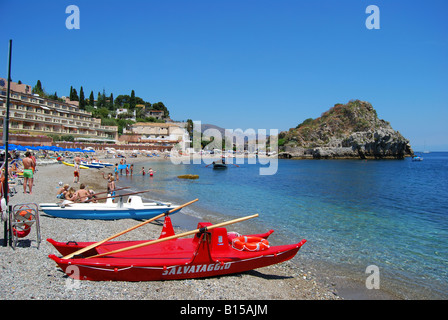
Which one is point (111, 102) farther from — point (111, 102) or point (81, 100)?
point (81, 100)

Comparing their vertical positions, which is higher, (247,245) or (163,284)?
(247,245)

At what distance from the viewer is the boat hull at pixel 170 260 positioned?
22.2 ft

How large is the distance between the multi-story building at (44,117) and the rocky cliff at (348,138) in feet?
273

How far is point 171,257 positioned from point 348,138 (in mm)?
116938

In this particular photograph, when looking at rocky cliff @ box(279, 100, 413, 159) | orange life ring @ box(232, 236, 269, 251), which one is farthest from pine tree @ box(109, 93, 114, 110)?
orange life ring @ box(232, 236, 269, 251)

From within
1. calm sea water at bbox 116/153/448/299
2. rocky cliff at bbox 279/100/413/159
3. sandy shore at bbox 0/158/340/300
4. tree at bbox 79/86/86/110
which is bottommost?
calm sea water at bbox 116/153/448/299

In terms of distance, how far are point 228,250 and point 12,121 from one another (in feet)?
249

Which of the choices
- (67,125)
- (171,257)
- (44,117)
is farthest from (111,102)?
(171,257)

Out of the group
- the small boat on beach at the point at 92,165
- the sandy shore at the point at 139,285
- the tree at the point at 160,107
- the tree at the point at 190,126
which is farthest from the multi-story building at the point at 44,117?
the tree at the point at 160,107

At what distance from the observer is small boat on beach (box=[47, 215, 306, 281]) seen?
22.3 feet

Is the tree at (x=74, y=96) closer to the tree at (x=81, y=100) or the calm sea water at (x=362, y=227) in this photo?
the tree at (x=81, y=100)

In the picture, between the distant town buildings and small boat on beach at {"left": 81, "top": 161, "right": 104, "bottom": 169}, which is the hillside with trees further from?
small boat on beach at {"left": 81, "top": 161, "right": 104, "bottom": 169}

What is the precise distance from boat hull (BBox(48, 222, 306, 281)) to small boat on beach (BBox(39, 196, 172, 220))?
558 cm

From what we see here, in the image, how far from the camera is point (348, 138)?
11194 centimetres
